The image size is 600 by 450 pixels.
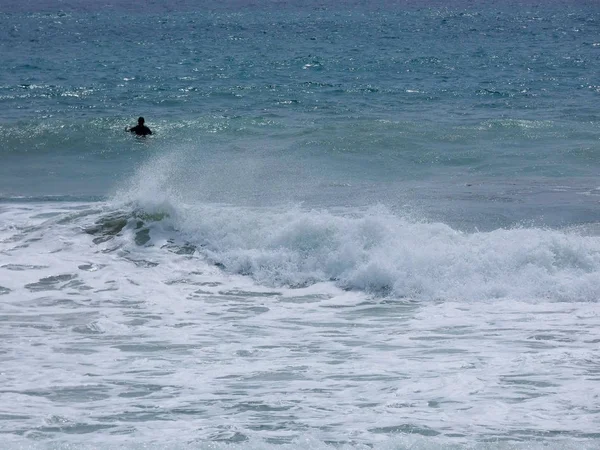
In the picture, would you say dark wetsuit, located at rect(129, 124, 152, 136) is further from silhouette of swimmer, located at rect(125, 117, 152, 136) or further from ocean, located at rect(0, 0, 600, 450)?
ocean, located at rect(0, 0, 600, 450)

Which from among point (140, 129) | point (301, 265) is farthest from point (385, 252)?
point (140, 129)

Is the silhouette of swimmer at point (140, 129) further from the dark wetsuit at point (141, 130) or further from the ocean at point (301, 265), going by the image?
the ocean at point (301, 265)

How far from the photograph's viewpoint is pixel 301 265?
1252 centimetres

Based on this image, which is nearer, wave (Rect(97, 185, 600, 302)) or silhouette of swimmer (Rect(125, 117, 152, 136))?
wave (Rect(97, 185, 600, 302))

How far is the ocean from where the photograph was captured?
7910 millimetres

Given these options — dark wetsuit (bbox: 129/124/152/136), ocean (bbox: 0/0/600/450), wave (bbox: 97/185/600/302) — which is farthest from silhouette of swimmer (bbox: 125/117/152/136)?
wave (bbox: 97/185/600/302)

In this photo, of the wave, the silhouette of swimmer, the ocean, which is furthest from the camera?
the silhouette of swimmer

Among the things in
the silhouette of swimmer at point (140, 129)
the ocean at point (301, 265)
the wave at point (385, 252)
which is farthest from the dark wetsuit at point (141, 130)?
the wave at point (385, 252)

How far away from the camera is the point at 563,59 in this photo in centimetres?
3631

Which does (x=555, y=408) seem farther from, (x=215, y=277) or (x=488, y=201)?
(x=488, y=201)

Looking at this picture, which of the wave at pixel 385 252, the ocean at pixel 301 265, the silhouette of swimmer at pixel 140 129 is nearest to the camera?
the ocean at pixel 301 265

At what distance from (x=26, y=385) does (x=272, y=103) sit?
60.7ft

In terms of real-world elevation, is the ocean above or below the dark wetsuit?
below

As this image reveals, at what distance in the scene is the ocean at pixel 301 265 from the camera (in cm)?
791
